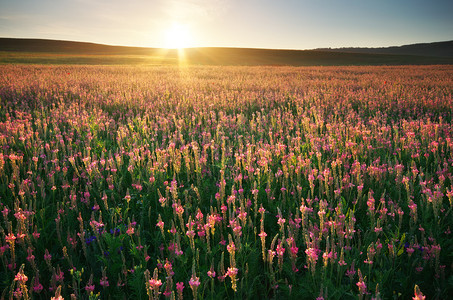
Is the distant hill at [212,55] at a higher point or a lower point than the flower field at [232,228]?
higher

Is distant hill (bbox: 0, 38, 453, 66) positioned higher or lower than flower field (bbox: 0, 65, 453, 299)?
higher

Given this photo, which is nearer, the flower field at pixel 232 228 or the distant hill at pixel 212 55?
the flower field at pixel 232 228

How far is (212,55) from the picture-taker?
248 ft

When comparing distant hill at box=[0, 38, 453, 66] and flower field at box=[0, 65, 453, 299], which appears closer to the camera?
flower field at box=[0, 65, 453, 299]

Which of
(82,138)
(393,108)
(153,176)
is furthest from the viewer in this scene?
(393,108)

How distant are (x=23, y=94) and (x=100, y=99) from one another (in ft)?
8.26

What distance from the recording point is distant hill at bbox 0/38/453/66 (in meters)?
51.8

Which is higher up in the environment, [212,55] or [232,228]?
[212,55]

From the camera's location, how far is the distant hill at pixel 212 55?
51844mm

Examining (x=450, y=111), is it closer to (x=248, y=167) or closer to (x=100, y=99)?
(x=248, y=167)

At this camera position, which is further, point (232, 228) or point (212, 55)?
point (212, 55)

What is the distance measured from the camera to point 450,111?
6.43 m

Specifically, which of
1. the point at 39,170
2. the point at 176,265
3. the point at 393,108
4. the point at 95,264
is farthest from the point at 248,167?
the point at 393,108

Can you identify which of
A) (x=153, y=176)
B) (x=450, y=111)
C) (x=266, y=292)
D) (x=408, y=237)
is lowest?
(x=266, y=292)
